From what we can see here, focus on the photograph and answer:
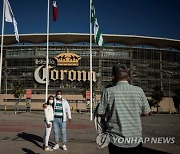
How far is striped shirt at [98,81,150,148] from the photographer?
136 inches

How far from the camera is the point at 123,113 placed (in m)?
3.51

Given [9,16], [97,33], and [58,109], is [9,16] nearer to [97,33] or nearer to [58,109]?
[97,33]

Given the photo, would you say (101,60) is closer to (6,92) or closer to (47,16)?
(6,92)

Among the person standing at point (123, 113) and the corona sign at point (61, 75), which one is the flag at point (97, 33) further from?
the corona sign at point (61, 75)

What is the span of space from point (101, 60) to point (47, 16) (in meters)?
61.3

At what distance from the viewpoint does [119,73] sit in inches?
147

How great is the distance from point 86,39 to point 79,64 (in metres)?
8.29

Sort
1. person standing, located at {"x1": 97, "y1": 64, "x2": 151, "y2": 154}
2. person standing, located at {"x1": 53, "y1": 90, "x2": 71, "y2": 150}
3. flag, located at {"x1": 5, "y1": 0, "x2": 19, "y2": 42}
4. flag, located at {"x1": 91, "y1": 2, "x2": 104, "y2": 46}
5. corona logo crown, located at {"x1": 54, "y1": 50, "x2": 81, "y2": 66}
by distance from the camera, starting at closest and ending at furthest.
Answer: person standing, located at {"x1": 97, "y1": 64, "x2": 151, "y2": 154}
person standing, located at {"x1": 53, "y1": 90, "x2": 71, "y2": 150}
flag, located at {"x1": 5, "y1": 0, "x2": 19, "y2": 42}
flag, located at {"x1": 91, "y1": 2, "x2": 104, "y2": 46}
corona logo crown, located at {"x1": 54, "y1": 50, "x2": 81, "y2": 66}

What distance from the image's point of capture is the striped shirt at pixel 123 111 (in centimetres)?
344

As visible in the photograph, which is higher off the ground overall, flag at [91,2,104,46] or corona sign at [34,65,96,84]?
flag at [91,2,104,46]

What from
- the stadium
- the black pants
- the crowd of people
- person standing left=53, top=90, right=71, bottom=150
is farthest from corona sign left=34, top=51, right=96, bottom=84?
the black pants

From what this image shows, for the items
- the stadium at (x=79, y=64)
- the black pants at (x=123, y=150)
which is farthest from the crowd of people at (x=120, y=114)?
the stadium at (x=79, y=64)

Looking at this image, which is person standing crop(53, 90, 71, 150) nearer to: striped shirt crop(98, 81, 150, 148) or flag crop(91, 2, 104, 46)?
striped shirt crop(98, 81, 150, 148)

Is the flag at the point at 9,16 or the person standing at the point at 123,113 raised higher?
the flag at the point at 9,16
